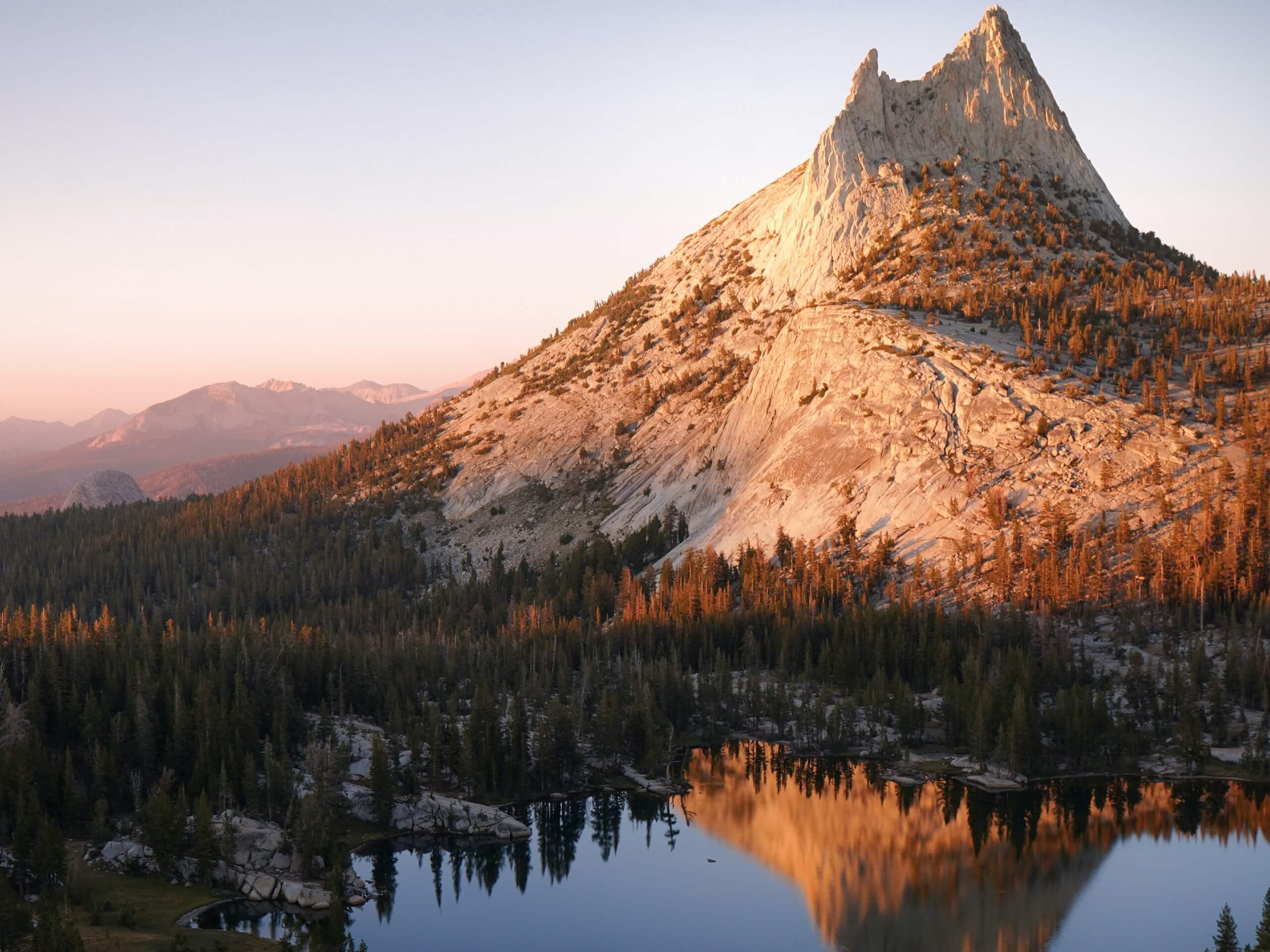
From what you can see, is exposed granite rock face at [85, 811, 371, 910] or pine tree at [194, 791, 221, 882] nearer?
exposed granite rock face at [85, 811, 371, 910]

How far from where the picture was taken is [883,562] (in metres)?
130

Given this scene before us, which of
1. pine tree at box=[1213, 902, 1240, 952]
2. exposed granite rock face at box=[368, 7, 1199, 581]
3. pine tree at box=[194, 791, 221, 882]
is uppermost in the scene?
exposed granite rock face at box=[368, 7, 1199, 581]

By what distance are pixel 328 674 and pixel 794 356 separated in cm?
8289

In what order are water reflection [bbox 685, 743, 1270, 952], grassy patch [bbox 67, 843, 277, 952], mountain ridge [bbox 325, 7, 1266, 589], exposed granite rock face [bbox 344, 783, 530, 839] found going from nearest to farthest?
grassy patch [bbox 67, 843, 277, 952]
water reflection [bbox 685, 743, 1270, 952]
exposed granite rock face [bbox 344, 783, 530, 839]
mountain ridge [bbox 325, 7, 1266, 589]

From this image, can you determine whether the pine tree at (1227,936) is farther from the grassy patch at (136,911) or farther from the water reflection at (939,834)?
the grassy patch at (136,911)

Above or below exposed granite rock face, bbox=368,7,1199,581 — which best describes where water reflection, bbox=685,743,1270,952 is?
below

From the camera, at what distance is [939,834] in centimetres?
8444

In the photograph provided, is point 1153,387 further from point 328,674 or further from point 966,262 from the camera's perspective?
point 328,674

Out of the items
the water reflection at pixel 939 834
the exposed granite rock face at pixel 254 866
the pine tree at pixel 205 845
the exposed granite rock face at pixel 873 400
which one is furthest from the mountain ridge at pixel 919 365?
the pine tree at pixel 205 845

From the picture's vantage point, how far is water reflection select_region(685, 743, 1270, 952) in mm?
70312

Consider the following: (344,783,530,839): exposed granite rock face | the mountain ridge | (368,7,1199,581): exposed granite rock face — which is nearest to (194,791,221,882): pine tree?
(344,783,530,839): exposed granite rock face

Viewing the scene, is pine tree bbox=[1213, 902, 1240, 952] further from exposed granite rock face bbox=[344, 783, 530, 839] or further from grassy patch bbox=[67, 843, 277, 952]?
exposed granite rock face bbox=[344, 783, 530, 839]

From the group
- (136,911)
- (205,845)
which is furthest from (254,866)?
(136,911)

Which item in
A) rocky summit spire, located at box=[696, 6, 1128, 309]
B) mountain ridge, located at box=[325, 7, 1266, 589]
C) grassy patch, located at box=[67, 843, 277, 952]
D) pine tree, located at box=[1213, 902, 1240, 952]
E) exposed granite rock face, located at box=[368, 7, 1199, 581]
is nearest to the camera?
pine tree, located at box=[1213, 902, 1240, 952]
